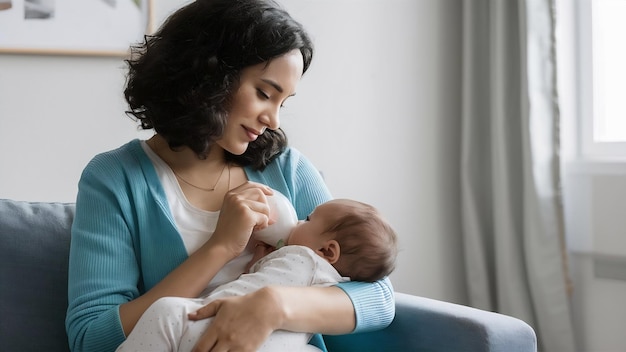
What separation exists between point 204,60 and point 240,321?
1.83 ft

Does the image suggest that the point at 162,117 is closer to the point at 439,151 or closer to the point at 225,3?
the point at 225,3

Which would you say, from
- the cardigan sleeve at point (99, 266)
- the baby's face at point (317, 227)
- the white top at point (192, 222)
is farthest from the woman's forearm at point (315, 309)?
the cardigan sleeve at point (99, 266)

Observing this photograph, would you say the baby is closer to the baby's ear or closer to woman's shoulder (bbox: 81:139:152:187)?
the baby's ear

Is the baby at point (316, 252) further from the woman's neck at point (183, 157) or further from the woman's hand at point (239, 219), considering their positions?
the woman's neck at point (183, 157)

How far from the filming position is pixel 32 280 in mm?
1657

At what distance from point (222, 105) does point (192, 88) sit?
7 cm

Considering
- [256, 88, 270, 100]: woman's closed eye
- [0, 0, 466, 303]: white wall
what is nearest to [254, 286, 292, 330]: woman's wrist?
[256, 88, 270, 100]: woman's closed eye

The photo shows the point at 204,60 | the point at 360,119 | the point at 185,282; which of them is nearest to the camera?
the point at 185,282

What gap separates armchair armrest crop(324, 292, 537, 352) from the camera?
1.44 meters

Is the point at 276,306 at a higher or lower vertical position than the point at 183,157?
lower

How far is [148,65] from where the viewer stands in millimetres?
1630

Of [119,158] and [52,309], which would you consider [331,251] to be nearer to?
[119,158]

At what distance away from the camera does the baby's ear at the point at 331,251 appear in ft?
4.96

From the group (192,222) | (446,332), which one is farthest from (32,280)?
(446,332)
